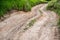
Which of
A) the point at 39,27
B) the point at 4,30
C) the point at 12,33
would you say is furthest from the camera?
the point at 39,27

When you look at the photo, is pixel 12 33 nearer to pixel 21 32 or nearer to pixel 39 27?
pixel 21 32

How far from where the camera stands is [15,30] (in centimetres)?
920

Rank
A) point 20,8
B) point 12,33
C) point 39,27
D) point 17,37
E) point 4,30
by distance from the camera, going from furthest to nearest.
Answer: point 20,8 → point 39,27 → point 4,30 → point 12,33 → point 17,37

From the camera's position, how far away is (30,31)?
29.9 feet

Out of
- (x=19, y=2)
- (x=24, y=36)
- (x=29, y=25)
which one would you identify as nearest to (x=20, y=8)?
(x=19, y=2)

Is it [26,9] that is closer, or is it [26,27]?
[26,27]

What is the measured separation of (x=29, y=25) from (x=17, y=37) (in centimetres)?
237

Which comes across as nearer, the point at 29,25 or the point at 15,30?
the point at 15,30

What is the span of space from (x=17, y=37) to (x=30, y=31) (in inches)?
48.3

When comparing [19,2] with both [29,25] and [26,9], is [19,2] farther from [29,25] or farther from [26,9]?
[29,25]

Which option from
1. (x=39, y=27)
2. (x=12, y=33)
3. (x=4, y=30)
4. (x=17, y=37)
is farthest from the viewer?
(x=39, y=27)

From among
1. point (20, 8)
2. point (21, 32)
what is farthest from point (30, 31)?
point (20, 8)

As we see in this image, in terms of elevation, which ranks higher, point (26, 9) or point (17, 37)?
point (17, 37)

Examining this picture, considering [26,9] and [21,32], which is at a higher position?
[21,32]
